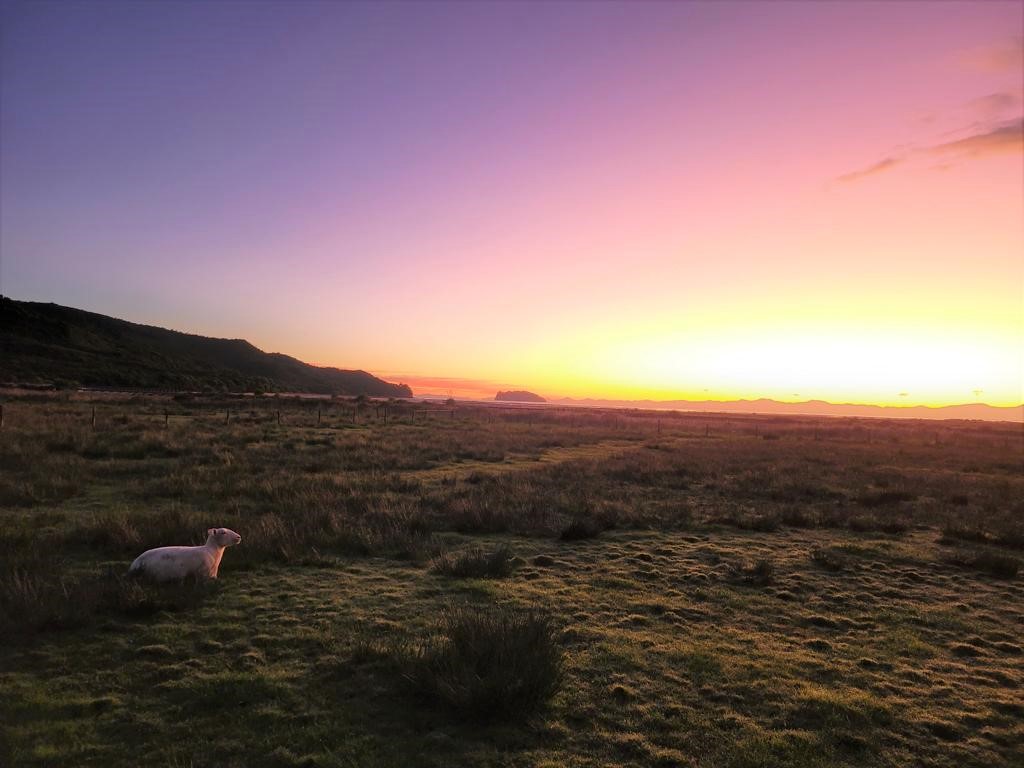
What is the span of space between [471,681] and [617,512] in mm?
9477

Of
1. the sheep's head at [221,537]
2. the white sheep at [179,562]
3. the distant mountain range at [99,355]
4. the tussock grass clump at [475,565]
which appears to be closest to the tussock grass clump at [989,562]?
the tussock grass clump at [475,565]

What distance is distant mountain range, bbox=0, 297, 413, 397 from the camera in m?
94.6

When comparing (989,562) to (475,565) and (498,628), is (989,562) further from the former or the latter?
(498,628)

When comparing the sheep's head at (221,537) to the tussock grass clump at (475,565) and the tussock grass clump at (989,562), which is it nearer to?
the tussock grass clump at (475,565)

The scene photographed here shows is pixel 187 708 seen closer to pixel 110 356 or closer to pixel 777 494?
pixel 777 494

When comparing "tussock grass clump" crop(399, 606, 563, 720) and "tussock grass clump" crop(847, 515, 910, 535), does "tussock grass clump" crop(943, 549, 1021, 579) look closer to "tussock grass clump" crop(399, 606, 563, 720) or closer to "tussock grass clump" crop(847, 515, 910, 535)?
"tussock grass clump" crop(847, 515, 910, 535)

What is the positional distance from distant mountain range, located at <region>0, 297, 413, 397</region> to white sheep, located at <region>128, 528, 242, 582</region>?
85.6m

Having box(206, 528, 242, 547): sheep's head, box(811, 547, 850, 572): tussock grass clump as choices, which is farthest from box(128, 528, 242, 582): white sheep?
box(811, 547, 850, 572): tussock grass clump

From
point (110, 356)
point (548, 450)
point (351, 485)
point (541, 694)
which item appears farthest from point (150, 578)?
point (110, 356)

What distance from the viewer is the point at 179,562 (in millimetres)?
8195

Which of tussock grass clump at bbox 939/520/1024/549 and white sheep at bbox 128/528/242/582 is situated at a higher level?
white sheep at bbox 128/528/242/582

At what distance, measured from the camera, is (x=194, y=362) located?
504ft

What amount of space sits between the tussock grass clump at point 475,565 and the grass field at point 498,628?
53 millimetres

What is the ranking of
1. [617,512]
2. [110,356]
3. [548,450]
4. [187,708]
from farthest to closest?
1. [110,356]
2. [548,450]
3. [617,512]
4. [187,708]
